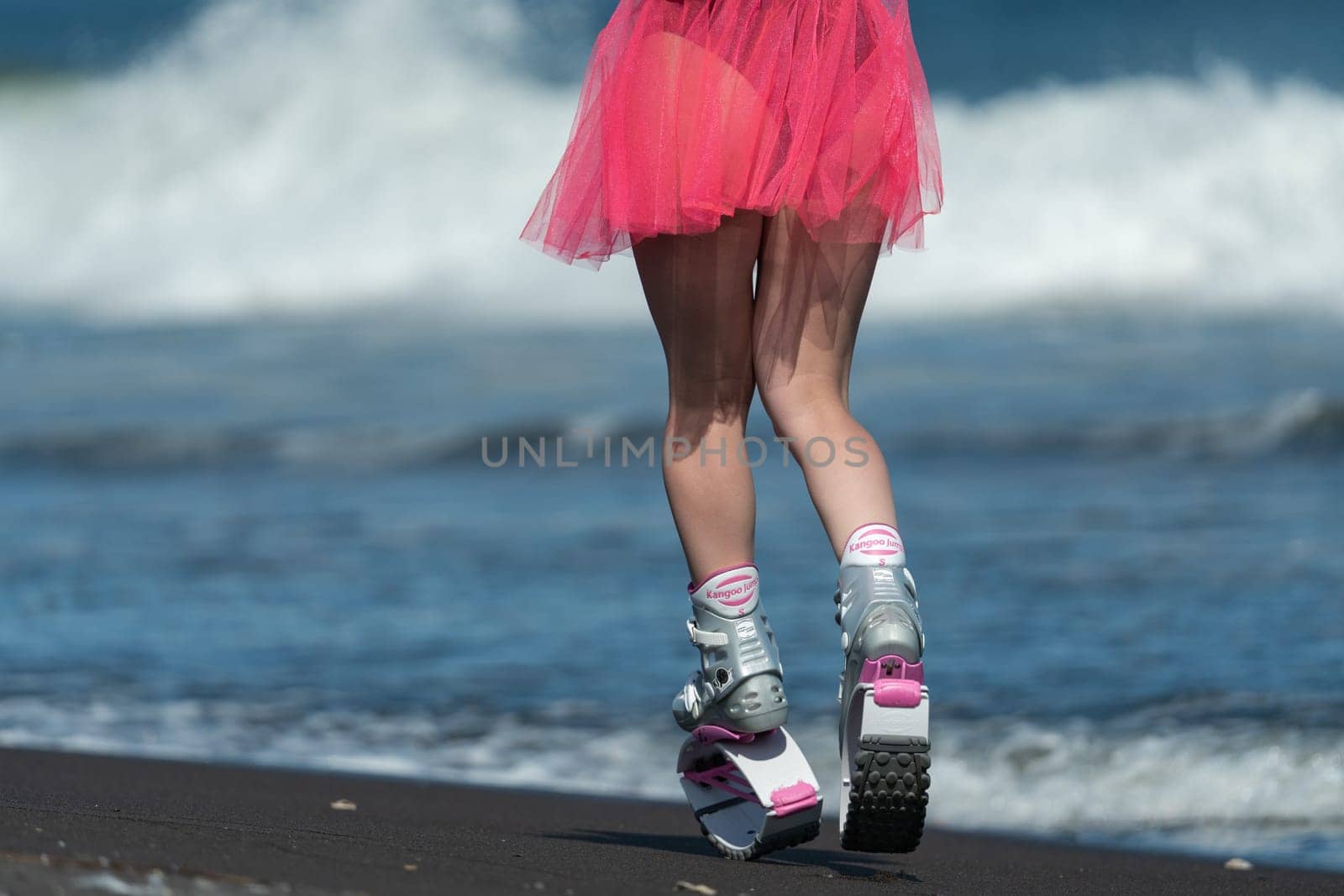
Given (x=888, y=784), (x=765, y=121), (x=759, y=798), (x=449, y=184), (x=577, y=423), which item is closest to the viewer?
(x=888, y=784)

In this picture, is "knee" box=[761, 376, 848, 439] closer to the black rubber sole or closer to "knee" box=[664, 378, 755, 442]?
"knee" box=[664, 378, 755, 442]

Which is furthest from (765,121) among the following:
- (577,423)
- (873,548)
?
(577,423)

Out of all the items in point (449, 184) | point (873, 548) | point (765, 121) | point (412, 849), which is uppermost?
point (449, 184)

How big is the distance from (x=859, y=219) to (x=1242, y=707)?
2236 millimetres


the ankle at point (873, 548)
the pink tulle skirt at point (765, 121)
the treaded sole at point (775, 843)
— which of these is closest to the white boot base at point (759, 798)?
the treaded sole at point (775, 843)

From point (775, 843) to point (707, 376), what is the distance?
663 millimetres

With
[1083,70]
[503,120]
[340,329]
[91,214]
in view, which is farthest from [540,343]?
[91,214]

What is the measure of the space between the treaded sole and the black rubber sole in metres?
0.28

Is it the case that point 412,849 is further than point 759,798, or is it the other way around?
point 759,798

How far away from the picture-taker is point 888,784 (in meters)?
1.86

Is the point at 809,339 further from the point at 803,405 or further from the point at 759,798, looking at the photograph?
the point at 759,798

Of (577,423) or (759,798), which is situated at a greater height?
(577,423)

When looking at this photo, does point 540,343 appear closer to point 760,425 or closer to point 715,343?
point 760,425

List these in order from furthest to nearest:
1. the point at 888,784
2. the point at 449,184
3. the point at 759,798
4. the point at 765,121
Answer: the point at 449,184 < the point at 759,798 < the point at 765,121 < the point at 888,784
